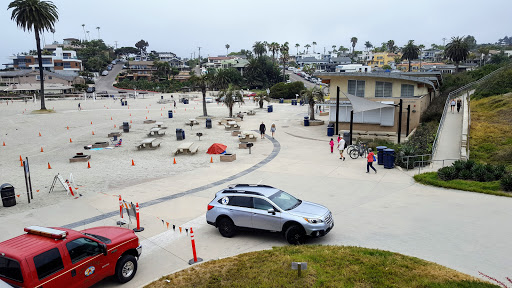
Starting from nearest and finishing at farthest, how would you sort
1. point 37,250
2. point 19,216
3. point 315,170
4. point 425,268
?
point 37,250
point 425,268
point 19,216
point 315,170

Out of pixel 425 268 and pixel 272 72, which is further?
pixel 272 72

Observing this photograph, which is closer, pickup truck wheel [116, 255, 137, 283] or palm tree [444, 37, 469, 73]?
pickup truck wheel [116, 255, 137, 283]

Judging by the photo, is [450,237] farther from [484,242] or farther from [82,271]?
[82,271]

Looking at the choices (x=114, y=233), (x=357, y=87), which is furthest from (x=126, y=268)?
(x=357, y=87)

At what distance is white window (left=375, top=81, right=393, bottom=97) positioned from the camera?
31734 mm

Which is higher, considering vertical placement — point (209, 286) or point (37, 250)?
point (37, 250)

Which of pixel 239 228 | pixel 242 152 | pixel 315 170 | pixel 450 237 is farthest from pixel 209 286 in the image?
pixel 242 152

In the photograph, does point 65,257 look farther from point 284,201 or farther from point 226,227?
point 284,201

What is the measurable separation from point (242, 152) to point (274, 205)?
48.6 ft

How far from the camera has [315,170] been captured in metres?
19.0

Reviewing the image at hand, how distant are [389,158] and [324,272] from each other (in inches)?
486

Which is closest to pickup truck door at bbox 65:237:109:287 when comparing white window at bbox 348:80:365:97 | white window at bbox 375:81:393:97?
white window at bbox 348:80:365:97

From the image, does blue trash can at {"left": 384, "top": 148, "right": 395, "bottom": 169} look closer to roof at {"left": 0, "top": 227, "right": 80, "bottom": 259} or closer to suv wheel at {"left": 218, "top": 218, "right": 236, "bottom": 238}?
suv wheel at {"left": 218, "top": 218, "right": 236, "bottom": 238}

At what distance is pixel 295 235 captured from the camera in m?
10.0
